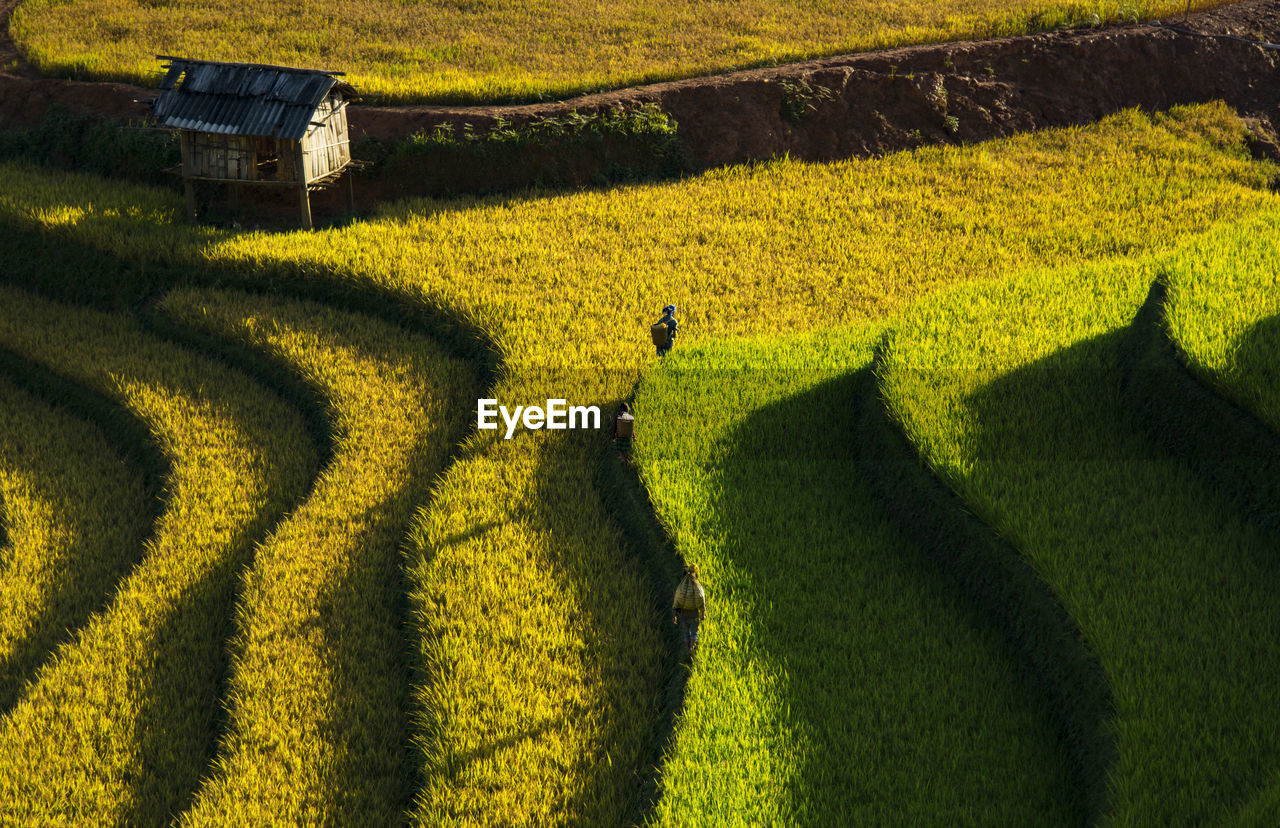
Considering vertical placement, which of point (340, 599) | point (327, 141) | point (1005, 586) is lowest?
point (340, 599)

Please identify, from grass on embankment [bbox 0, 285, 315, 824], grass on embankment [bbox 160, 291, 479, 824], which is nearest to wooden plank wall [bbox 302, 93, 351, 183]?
grass on embankment [bbox 160, 291, 479, 824]

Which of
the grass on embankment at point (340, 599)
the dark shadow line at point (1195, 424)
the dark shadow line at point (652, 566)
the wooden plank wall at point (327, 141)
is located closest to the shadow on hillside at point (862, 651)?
the dark shadow line at point (652, 566)

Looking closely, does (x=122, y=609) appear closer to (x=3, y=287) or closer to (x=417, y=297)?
(x=417, y=297)

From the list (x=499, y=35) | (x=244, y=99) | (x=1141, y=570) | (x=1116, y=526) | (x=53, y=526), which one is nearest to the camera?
(x=1141, y=570)

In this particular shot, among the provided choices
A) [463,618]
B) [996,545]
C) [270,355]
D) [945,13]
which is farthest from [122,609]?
[945,13]

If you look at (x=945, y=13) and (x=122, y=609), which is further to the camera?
(x=945, y=13)

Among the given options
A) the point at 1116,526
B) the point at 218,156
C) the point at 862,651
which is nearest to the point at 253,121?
the point at 218,156

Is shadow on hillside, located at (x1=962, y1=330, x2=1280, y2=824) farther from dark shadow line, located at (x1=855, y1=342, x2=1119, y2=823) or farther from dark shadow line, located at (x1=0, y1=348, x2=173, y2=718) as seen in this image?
dark shadow line, located at (x1=0, y1=348, x2=173, y2=718)

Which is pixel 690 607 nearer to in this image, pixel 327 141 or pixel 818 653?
pixel 818 653
